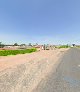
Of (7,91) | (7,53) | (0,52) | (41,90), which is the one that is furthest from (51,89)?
(7,53)

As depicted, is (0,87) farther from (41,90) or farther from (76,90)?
(76,90)

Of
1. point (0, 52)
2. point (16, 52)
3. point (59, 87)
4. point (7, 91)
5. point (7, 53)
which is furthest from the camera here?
point (16, 52)

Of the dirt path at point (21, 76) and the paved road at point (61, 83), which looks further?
the dirt path at point (21, 76)

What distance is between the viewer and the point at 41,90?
32.8 feet

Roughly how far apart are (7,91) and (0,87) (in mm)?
1039

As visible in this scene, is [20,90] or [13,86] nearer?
[20,90]

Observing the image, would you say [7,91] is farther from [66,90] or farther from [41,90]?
[66,90]

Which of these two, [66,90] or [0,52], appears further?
[0,52]

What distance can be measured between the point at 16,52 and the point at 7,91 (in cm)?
5417

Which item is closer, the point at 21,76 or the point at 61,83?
the point at 61,83

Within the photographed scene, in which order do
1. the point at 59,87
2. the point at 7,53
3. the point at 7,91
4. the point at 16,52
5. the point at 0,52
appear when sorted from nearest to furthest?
the point at 7,91 < the point at 59,87 < the point at 0,52 < the point at 7,53 < the point at 16,52

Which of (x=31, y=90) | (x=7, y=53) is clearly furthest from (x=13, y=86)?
(x=7, y=53)

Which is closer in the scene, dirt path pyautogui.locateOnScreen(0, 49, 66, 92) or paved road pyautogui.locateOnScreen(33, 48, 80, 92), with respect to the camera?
paved road pyautogui.locateOnScreen(33, 48, 80, 92)

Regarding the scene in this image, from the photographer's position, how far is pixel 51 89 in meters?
10.2
